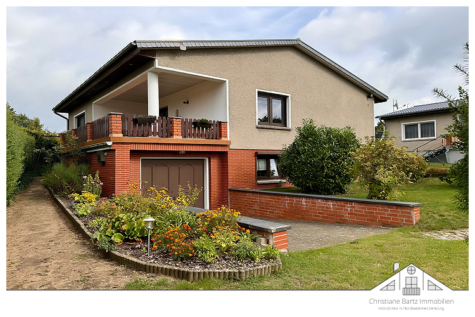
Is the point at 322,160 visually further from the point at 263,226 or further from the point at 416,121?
the point at 416,121

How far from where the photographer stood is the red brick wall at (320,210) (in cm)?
807

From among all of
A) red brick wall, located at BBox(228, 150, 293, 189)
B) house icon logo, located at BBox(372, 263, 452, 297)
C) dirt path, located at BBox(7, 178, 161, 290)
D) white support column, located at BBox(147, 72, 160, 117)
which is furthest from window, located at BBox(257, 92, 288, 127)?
house icon logo, located at BBox(372, 263, 452, 297)

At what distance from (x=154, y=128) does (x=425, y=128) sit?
1876 centimetres

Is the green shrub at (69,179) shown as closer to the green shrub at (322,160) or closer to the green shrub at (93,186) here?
the green shrub at (93,186)

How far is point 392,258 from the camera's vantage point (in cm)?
554

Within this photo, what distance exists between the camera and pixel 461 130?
3520mm

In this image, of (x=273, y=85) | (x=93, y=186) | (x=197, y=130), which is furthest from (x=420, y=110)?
(x=93, y=186)

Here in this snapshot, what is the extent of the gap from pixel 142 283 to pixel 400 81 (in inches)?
494

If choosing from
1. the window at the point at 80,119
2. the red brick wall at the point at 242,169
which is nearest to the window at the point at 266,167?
the red brick wall at the point at 242,169

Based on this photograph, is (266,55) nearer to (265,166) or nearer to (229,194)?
(265,166)

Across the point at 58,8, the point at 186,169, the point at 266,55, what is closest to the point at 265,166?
the point at 186,169

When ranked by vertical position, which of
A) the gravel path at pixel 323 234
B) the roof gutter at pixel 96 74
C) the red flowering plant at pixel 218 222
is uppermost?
the roof gutter at pixel 96 74

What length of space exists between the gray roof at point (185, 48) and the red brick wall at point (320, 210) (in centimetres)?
573

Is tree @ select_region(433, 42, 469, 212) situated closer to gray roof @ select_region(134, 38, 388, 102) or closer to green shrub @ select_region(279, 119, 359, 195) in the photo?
green shrub @ select_region(279, 119, 359, 195)
